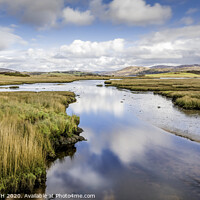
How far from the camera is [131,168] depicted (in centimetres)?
1052

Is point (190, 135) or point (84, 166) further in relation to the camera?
point (190, 135)

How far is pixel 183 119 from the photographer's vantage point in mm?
21781

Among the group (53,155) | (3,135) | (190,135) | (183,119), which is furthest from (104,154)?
(183,119)

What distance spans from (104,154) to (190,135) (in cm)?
873

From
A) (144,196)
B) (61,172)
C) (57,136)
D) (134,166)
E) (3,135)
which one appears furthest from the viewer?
(57,136)

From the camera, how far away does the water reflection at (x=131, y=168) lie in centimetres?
845

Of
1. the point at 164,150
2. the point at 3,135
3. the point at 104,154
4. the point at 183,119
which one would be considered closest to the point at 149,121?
the point at 183,119

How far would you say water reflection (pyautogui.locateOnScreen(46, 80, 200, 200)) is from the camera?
332 inches

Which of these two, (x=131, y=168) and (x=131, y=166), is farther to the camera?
(x=131, y=166)

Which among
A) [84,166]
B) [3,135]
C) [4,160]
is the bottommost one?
[84,166]

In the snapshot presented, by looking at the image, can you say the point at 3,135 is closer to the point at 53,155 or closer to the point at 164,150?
the point at 53,155

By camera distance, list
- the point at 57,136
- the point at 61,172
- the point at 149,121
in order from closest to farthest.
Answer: the point at 61,172, the point at 57,136, the point at 149,121

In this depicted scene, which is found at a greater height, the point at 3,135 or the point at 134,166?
the point at 3,135

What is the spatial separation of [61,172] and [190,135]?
12.1 metres
